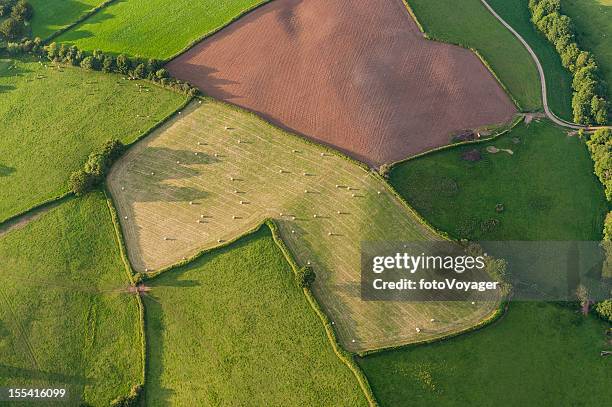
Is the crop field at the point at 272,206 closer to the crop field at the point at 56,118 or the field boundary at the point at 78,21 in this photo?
the crop field at the point at 56,118

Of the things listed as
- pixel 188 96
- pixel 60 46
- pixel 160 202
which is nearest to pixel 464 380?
pixel 160 202

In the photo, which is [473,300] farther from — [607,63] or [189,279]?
[607,63]

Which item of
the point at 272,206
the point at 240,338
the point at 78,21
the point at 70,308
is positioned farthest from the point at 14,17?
the point at 240,338

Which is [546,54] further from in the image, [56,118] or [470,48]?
[56,118]

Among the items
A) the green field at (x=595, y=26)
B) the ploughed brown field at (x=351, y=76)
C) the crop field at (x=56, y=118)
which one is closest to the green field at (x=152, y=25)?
the ploughed brown field at (x=351, y=76)

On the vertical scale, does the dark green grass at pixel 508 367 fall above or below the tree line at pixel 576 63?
below

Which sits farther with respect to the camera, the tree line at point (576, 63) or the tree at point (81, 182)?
the tree line at point (576, 63)

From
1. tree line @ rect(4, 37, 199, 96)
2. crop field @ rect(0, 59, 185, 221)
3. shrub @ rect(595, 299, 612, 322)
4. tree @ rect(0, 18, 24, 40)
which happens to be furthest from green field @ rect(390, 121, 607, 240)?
tree @ rect(0, 18, 24, 40)

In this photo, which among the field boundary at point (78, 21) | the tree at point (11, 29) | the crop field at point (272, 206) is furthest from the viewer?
the field boundary at point (78, 21)

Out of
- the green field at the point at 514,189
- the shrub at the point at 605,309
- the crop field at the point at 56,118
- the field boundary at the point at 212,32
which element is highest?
the field boundary at the point at 212,32
